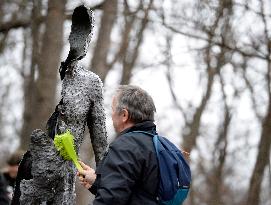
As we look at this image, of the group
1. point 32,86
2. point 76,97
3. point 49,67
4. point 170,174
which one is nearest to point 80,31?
point 76,97

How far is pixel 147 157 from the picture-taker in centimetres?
354

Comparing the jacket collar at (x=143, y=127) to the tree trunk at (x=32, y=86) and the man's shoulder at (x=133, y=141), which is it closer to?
the man's shoulder at (x=133, y=141)

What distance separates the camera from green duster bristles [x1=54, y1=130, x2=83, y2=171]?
340cm

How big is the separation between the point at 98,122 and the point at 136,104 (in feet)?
0.75

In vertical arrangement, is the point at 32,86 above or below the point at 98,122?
below

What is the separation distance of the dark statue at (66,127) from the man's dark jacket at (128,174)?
17cm

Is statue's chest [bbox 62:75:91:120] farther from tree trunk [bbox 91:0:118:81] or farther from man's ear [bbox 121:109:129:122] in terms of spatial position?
tree trunk [bbox 91:0:118:81]

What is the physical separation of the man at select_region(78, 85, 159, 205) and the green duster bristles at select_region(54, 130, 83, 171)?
0.53 feet

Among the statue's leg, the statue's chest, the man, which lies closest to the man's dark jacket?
the man

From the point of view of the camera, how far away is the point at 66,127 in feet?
11.5

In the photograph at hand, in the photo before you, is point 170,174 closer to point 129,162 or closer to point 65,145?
point 129,162

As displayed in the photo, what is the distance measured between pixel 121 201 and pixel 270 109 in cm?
883

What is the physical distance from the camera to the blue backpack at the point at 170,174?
3541mm

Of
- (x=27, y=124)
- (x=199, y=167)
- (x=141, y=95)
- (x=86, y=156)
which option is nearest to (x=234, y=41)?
(x=86, y=156)
